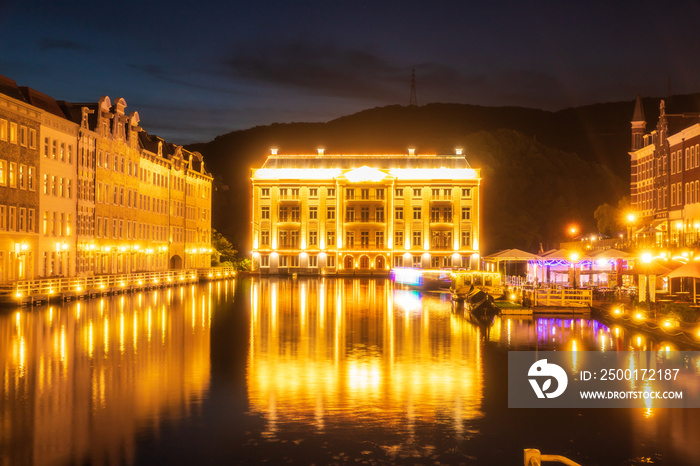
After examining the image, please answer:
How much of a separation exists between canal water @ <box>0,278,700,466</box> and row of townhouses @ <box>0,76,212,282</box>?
67.6 ft

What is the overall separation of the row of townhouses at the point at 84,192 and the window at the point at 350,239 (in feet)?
95.4

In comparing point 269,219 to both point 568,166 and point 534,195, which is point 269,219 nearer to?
point 534,195

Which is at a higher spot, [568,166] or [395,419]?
[568,166]

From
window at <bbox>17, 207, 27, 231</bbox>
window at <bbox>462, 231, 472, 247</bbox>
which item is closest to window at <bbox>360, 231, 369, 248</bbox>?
window at <bbox>462, 231, 472, 247</bbox>

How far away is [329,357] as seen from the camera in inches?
1200

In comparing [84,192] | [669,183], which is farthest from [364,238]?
[669,183]

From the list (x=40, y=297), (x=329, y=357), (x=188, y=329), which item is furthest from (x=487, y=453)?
(x=40, y=297)

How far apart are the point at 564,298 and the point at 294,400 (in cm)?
3303

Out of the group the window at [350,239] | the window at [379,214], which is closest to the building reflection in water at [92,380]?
the window at [350,239]

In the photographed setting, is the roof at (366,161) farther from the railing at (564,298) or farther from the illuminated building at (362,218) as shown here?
the railing at (564,298)

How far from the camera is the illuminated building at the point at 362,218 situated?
414 feet

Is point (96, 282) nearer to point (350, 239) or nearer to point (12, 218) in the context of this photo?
point (12, 218)

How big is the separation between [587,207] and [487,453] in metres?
157

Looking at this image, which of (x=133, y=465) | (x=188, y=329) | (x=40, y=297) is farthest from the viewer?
(x=40, y=297)
